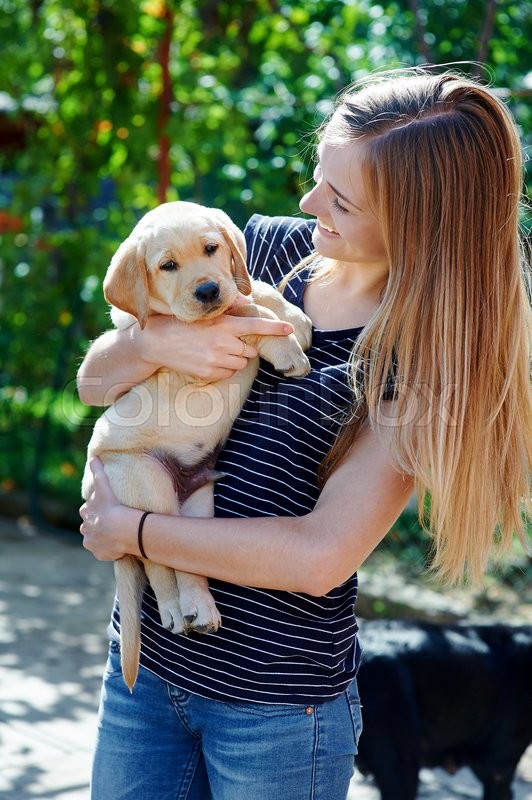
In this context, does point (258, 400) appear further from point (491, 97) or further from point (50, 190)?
point (50, 190)

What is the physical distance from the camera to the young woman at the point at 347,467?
179 cm

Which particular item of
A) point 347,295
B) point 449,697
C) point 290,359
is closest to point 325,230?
point 347,295

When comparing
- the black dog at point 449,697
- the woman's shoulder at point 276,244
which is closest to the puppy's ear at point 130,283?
the woman's shoulder at point 276,244

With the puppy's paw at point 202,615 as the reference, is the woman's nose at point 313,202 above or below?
above

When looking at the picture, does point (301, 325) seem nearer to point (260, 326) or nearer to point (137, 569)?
point (260, 326)

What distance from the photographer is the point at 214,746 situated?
72.1 inches

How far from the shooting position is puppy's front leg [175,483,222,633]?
1851mm

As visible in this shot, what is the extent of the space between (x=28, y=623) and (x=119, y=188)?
3.01 m

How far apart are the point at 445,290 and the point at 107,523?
84cm

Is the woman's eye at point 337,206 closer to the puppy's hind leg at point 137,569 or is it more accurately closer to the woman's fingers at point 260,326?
the woman's fingers at point 260,326

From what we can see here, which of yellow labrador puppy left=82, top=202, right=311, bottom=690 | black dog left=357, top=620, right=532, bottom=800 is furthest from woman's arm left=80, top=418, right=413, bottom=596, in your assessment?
black dog left=357, top=620, right=532, bottom=800

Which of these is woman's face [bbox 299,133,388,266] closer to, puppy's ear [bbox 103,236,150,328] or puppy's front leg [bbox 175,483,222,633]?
puppy's ear [bbox 103,236,150,328]

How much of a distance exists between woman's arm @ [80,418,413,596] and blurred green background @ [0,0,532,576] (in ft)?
10.3

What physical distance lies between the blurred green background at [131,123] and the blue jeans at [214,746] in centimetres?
343
